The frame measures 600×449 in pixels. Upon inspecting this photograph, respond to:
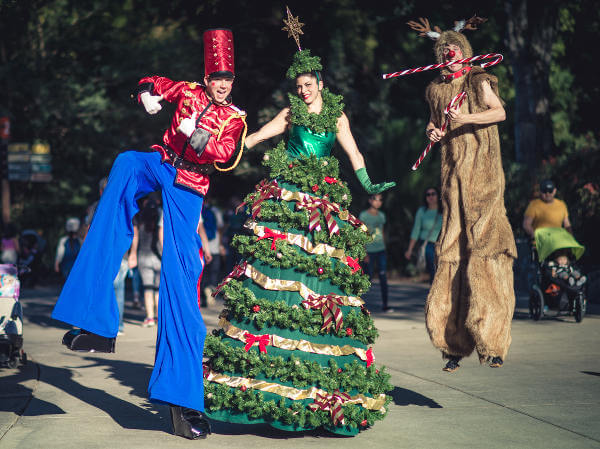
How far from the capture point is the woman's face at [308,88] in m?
5.89

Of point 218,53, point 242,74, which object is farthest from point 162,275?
point 242,74

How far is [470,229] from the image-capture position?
6281mm

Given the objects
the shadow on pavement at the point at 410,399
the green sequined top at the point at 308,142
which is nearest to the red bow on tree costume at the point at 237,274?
the green sequined top at the point at 308,142

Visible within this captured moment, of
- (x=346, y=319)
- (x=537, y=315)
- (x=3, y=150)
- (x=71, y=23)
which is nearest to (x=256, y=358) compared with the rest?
(x=346, y=319)

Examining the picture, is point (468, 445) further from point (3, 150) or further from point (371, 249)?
point (3, 150)

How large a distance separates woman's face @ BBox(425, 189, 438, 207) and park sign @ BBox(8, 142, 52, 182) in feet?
38.6

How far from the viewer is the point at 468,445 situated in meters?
5.30

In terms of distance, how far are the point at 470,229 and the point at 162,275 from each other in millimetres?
2259

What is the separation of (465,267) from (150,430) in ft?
8.19

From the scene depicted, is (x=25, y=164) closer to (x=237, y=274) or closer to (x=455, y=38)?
(x=455, y=38)

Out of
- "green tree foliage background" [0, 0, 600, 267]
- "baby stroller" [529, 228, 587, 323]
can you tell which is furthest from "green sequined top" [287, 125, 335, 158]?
"green tree foliage background" [0, 0, 600, 267]

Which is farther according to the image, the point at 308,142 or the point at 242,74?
the point at 242,74

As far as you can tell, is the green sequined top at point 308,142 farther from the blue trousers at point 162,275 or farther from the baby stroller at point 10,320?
the baby stroller at point 10,320

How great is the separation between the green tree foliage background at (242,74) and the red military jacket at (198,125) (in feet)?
44.1
